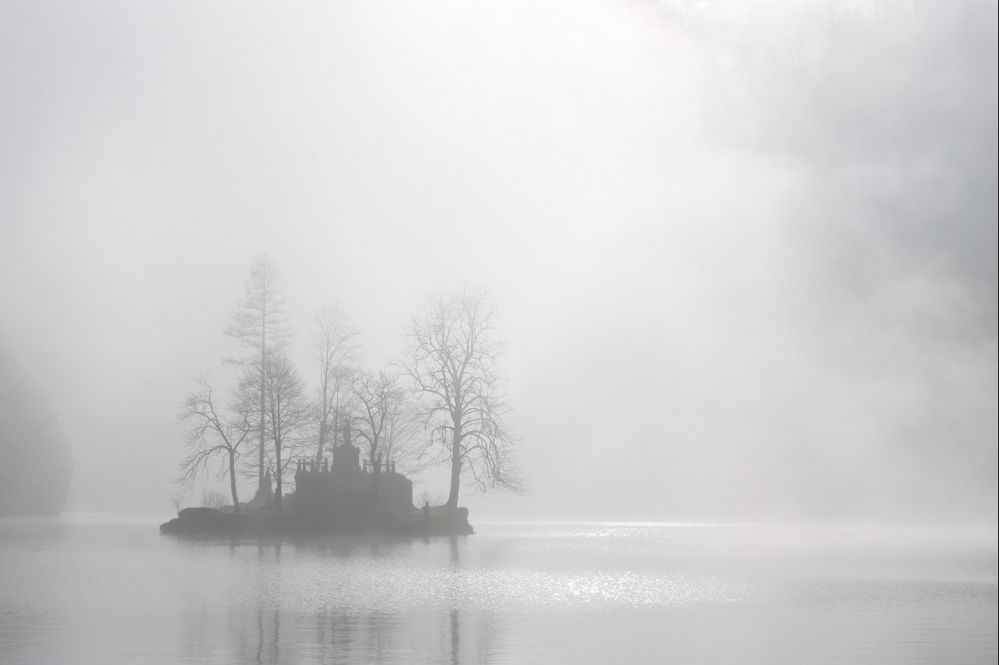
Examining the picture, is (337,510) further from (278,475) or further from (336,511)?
(278,475)

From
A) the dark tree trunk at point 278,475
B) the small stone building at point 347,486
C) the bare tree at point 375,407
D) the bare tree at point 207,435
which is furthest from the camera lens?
the bare tree at point 375,407

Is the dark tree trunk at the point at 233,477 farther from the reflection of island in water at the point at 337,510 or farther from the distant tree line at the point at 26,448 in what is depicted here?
the distant tree line at the point at 26,448

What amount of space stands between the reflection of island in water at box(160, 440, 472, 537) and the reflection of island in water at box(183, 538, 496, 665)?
695cm

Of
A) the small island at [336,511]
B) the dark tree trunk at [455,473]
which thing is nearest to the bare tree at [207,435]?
the small island at [336,511]

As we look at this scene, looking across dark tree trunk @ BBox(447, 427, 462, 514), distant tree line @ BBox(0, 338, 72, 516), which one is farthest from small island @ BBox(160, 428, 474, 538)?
distant tree line @ BBox(0, 338, 72, 516)

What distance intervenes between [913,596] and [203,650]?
13.9 metres

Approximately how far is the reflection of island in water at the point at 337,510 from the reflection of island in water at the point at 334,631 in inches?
274

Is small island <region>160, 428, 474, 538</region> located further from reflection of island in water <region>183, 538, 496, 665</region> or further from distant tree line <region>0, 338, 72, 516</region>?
reflection of island in water <region>183, 538, 496, 665</region>

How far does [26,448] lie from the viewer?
22906mm

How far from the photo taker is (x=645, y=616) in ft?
55.3

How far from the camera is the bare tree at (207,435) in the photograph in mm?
24047

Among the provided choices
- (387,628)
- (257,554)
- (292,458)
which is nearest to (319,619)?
(387,628)

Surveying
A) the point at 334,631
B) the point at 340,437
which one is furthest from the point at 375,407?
the point at 334,631

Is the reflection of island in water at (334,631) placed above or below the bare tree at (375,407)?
below
